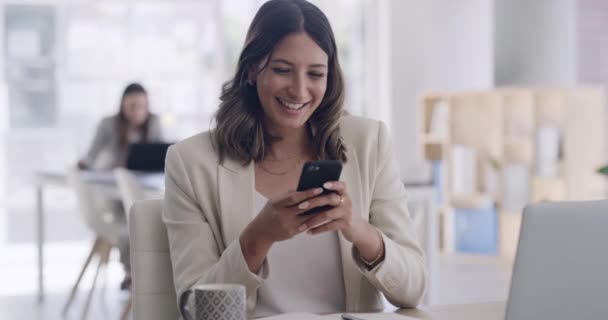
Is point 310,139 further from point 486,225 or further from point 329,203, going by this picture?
point 486,225

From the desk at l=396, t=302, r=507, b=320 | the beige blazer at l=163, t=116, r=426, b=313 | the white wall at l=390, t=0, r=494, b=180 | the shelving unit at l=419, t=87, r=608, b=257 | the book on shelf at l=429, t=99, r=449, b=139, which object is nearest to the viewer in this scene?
the desk at l=396, t=302, r=507, b=320

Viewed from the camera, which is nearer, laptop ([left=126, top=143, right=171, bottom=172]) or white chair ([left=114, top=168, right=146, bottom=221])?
white chair ([left=114, top=168, right=146, bottom=221])

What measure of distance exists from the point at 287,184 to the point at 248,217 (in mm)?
121

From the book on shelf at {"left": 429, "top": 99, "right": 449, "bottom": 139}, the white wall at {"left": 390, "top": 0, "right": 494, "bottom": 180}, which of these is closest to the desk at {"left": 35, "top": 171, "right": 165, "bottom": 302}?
the book on shelf at {"left": 429, "top": 99, "right": 449, "bottom": 139}

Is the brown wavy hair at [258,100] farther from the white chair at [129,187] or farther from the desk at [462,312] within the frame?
the white chair at [129,187]

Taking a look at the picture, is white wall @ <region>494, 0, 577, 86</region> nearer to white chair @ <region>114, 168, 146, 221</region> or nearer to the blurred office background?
the blurred office background

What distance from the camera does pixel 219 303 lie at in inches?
48.8

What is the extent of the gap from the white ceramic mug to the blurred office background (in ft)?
18.1

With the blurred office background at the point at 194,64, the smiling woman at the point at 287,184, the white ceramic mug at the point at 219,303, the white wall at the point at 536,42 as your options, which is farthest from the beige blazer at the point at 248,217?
the white wall at the point at 536,42

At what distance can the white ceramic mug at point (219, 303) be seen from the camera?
1239 mm

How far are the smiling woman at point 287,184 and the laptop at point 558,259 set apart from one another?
415 millimetres

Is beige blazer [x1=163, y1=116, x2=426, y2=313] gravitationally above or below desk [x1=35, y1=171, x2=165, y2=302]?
above

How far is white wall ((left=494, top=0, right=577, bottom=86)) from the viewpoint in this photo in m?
7.10

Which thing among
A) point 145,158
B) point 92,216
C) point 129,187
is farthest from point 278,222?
point 145,158
